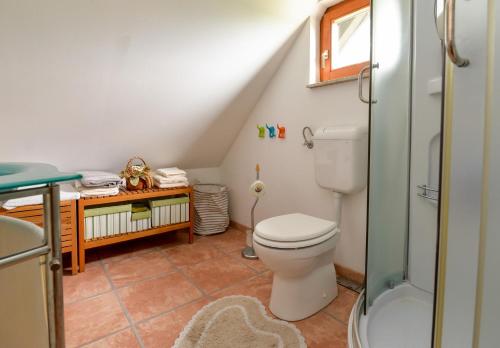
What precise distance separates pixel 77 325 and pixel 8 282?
75cm

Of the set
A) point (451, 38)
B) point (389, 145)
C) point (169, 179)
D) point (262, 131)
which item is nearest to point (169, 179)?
point (169, 179)

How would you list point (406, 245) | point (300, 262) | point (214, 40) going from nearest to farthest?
point (300, 262) < point (406, 245) < point (214, 40)

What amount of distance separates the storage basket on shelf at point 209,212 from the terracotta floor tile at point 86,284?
3.07 feet

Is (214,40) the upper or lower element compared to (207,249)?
upper

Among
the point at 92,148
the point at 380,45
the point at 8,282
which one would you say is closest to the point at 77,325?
the point at 8,282

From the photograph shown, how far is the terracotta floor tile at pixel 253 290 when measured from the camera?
173 cm

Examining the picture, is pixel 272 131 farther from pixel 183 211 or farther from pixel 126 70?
pixel 126 70

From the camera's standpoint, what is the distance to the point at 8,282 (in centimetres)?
87

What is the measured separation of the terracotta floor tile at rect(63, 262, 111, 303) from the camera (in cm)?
176

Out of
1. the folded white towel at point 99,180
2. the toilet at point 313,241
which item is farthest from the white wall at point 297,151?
the folded white towel at point 99,180

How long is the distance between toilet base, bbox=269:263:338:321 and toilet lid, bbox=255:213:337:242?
9.3 inches

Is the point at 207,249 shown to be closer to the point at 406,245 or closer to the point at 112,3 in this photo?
the point at 406,245

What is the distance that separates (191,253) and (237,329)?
3.47ft

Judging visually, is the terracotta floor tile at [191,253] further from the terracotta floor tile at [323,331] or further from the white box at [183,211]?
the terracotta floor tile at [323,331]
